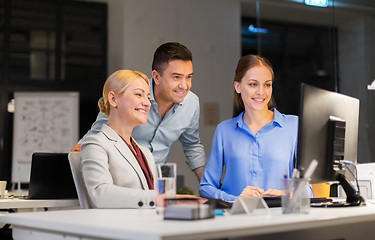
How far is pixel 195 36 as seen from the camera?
811cm

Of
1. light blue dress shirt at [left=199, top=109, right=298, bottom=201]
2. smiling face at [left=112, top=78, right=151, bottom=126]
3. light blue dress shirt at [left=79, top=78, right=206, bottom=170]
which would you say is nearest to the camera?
smiling face at [left=112, top=78, right=151, bottom=126]

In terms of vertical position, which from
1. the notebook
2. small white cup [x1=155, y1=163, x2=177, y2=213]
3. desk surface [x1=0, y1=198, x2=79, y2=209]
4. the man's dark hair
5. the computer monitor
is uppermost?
the man's dark hair

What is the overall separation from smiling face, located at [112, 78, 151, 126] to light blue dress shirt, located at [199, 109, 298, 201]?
0.44 m

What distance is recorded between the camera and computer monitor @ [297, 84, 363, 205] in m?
1.76

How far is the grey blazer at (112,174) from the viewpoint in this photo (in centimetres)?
191

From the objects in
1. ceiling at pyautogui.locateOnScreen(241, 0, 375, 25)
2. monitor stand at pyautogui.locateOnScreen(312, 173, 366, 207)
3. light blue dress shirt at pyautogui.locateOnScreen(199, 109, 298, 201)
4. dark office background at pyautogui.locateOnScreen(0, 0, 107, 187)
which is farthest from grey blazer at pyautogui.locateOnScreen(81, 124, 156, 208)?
dark office background at pyautogui.locateOnScreen(0, 0, 107, 187)

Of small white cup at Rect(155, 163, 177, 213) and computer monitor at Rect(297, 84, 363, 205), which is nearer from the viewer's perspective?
small white cup at Rect(155, 163, 177, 213)

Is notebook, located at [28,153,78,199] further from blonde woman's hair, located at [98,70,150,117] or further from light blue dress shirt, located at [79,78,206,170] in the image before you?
blonde woman's hair, located at [98,70,150,117]

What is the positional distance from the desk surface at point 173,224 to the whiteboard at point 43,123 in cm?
615

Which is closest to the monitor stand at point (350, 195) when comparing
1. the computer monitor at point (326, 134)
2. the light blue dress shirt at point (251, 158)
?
the computer monitor at point (326, 134)

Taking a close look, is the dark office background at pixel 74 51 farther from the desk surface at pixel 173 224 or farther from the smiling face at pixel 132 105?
the desk surface at pixel 173 224

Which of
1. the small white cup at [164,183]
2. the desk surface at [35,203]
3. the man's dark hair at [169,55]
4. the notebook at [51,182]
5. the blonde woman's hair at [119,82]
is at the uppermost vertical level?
the man's dark hair at [169,55]

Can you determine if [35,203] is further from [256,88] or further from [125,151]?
[256,88]

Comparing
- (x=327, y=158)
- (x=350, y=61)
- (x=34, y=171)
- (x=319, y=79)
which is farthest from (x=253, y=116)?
(x=319, y=79)
